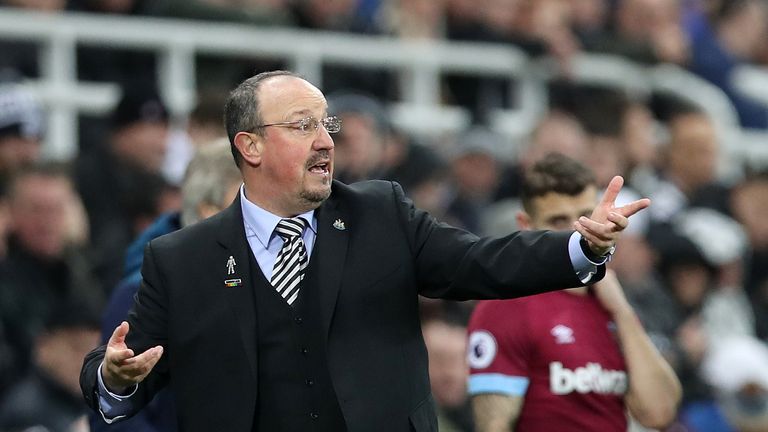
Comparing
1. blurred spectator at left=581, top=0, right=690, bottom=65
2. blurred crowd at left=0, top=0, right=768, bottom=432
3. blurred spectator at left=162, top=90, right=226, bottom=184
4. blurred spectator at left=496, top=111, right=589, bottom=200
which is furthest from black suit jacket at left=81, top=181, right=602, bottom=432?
blurred spectator at left=581, top=0, right=690, bottom=65

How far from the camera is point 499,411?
6.46 meters

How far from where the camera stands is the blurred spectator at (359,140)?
34.1 ft

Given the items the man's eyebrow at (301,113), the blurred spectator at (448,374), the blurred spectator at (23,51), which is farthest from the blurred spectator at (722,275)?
the man's eyebrow at (301,113)

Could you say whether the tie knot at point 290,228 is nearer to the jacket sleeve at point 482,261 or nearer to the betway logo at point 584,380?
the jacket sleeve at point 482,261

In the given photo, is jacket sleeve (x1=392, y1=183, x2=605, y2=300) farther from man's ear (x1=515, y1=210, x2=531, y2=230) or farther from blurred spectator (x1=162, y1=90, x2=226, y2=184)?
blurred spectator (x1=162, y1=90, x2=226, y2=184)

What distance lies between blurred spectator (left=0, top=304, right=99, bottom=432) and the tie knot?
3.21 m

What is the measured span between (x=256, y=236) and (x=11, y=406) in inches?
126

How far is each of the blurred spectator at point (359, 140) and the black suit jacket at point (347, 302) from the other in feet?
15.1

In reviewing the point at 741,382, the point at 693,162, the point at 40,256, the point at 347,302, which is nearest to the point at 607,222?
the point at 347,302

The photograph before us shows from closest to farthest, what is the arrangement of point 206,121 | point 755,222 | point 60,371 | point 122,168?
point 60,371
point 206,121
point 122,168
point 755,222

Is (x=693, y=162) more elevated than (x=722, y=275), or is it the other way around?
(x=693, y=162)

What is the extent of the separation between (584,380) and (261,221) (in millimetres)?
1533

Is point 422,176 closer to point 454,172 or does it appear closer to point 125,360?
point 454,172

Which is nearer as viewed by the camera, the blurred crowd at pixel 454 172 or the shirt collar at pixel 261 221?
the shirt collar at pixel 261 221
